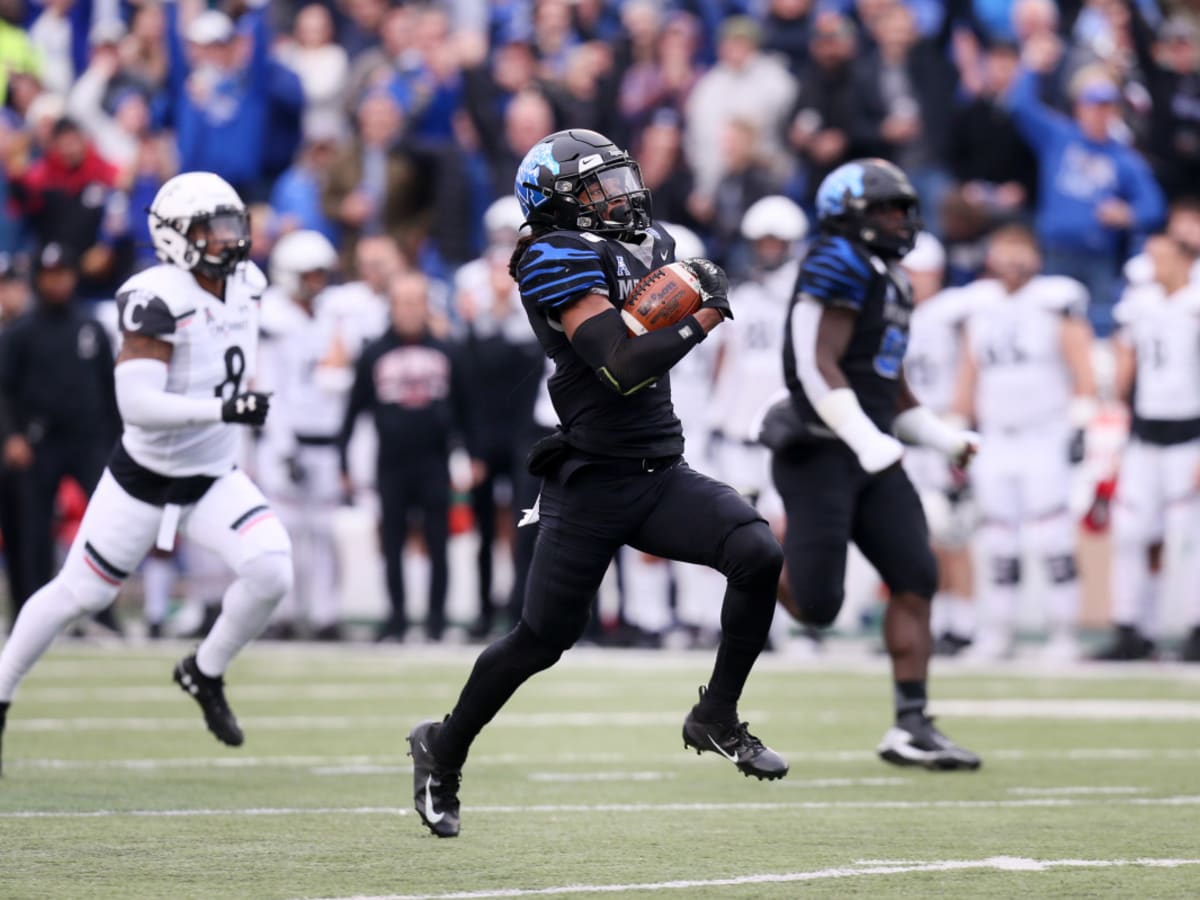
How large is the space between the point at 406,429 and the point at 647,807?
6.95 m

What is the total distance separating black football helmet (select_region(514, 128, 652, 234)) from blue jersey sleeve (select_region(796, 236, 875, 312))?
1.89 meters

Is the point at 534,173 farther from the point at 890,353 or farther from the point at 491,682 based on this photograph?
the point at 890,353

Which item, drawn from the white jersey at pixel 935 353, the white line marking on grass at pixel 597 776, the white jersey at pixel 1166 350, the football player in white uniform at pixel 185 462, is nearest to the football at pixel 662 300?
the football player in white uniform at pixel 185 462

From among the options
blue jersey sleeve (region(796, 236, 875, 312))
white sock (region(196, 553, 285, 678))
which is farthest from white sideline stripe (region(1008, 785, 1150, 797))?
white sock (region(196, 553, 285, 678))

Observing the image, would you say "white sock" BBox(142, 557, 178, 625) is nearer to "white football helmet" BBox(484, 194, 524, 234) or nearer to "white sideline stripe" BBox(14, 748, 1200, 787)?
"white football helmet" BBox(484, 194, 524, 234)

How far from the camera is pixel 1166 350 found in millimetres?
12336

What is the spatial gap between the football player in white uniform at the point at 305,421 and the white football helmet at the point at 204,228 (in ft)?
20.3

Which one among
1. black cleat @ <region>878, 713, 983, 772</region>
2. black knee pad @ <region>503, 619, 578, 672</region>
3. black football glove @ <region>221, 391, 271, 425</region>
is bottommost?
black cleat @ <region>878, 713, 983, 772</region>

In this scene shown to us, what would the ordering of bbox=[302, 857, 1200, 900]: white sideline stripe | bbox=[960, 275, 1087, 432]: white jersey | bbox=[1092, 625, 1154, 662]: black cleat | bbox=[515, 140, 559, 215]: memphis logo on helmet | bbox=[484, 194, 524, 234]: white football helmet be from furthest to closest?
1. bbox=[484, 194, 524, 234]: white football helmet
2. bbox=[960, 275, 1087, 432]: white jersey
3. bbox=[1092, 625, 1154, 662]: black cleat
4. bbox=[515, 140, 559, 215]: memphis logo on helmet
5. bbox=[302, 857, 1200, 900]: white sideline stripe

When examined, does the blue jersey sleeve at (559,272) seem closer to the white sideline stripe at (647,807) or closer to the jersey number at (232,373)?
the white sideline stripe at (647,807)

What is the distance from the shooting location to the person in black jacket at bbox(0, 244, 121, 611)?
13203mm

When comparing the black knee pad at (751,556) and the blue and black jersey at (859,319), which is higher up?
the blue and black jersey at (859,319)

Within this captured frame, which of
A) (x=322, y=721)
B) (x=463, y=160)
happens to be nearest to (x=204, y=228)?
(x=322, y=721)

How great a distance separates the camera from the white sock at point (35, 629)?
7328 millimetres
